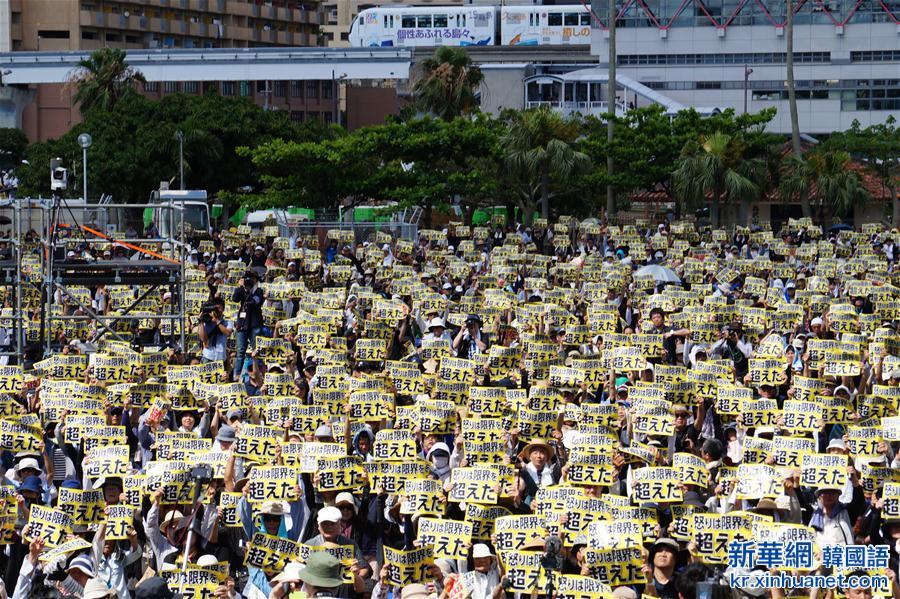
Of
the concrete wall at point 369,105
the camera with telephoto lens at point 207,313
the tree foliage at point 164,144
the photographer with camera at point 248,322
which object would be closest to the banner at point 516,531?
the photographer with camera at point 248,322

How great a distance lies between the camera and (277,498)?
1247cm

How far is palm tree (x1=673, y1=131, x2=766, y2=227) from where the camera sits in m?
43.9

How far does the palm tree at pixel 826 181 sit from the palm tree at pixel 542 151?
22.9ft

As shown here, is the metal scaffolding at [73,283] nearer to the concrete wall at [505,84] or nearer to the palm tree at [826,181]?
the palm tree at [826,181]

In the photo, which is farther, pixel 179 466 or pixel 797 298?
pixel 797 298

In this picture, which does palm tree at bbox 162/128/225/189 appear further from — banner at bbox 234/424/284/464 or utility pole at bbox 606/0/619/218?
banner at bbox 234/424/284/464

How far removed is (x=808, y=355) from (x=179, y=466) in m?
8.52

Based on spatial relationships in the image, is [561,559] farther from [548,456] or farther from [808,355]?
[808,355]

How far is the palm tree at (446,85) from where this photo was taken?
5841 centimetres

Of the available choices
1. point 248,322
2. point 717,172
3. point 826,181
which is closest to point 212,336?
point 248,322

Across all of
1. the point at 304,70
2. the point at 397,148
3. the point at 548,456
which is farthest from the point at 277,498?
the point at 304,70

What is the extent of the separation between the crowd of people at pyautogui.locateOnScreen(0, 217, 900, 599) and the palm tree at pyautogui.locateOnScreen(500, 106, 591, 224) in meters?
17.1

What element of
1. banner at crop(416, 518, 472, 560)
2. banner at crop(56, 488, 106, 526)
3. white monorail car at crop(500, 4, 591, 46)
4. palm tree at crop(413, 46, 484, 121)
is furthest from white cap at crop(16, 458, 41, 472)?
white monorail car at crop(500, 4, 591, 46)

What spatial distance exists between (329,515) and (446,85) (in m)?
47.8
